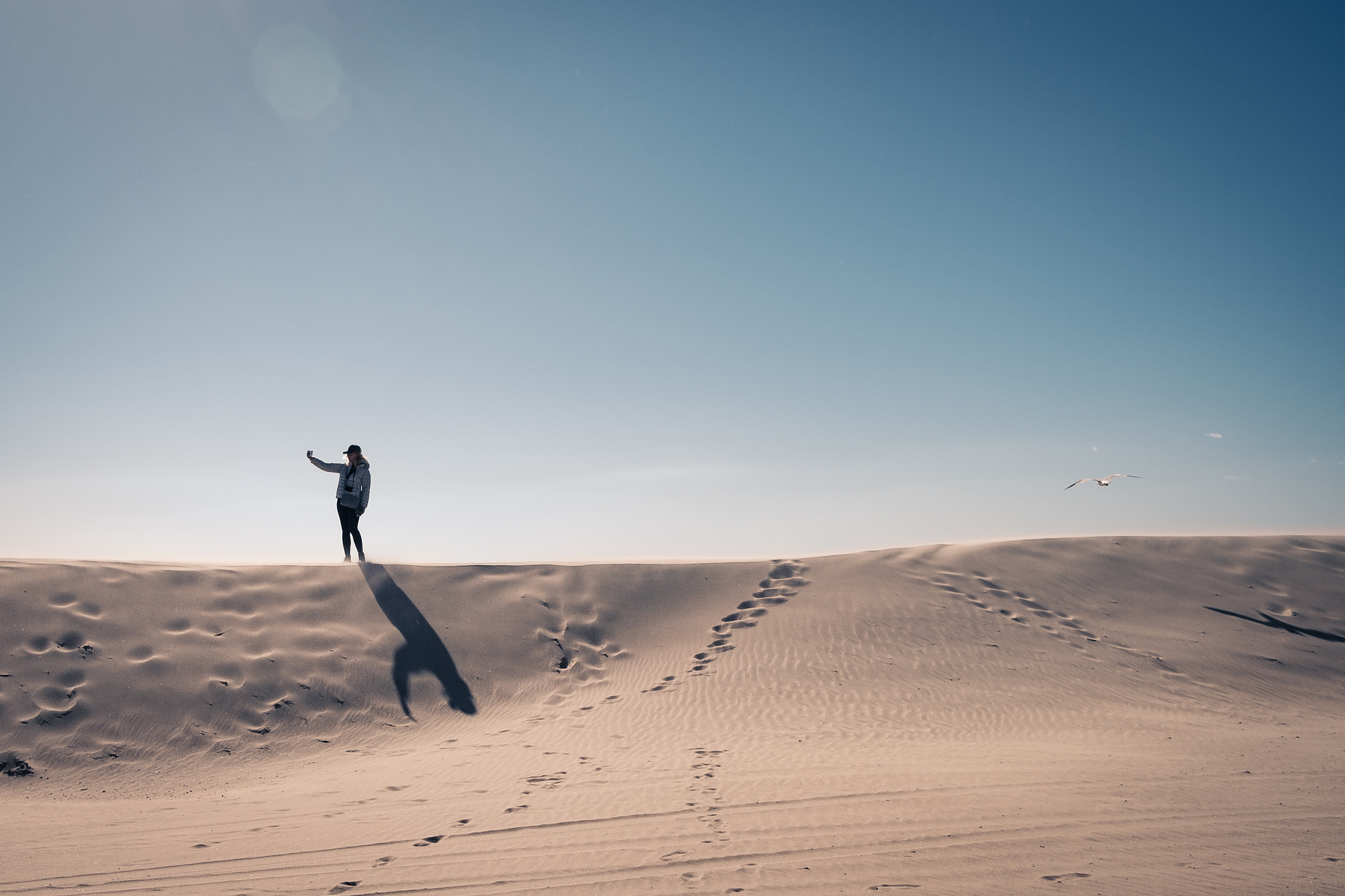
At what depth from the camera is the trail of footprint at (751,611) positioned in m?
9.02

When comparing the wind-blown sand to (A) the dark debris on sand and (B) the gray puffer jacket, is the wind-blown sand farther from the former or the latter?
(B) the gray puffer jacket

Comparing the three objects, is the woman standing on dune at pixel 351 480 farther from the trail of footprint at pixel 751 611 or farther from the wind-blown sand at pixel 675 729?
the trail of footprint at pixel 751 611

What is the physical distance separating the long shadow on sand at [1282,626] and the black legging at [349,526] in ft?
48.1

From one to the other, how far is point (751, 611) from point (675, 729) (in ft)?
12.6

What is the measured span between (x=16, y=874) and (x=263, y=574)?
5.78 metres

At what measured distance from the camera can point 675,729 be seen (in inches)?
283

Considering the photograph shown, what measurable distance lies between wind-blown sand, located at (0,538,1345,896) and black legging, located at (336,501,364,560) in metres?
0.38

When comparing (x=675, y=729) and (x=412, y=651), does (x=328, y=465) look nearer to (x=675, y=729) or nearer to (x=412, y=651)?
(x=412, y=651)

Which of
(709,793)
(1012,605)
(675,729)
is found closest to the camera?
(709,793)

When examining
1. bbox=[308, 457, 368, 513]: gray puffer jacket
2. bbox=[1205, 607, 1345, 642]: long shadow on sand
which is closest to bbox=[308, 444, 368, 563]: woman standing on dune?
bbox=[308, 457, 368, 513]: gray puffer jacket

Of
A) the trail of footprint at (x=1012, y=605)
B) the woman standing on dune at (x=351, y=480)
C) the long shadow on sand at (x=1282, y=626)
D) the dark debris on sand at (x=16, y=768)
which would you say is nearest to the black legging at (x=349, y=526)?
the woman standing on dune at (x=351, y=480)

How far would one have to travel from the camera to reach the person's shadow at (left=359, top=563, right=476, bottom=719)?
804cm

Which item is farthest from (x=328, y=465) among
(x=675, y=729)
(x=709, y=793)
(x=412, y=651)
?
(x=709, y=793)

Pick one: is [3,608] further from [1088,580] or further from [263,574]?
[1088,580]
